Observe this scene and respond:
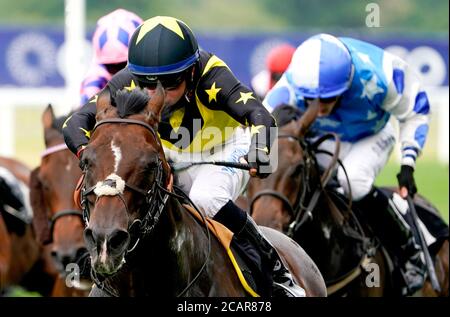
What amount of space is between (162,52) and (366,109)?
3.12 meters

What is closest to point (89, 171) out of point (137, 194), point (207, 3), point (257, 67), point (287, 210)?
point (137, 194)

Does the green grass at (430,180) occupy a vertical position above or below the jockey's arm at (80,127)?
below

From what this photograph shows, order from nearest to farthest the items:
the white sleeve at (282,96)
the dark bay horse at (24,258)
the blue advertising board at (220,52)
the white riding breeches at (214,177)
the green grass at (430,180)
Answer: the white riding breeches at (214,177), the white sleeve at (282,96), the dark bay horse at (24,258), the green grass at (430,180), the blue advertising board at (220,52)

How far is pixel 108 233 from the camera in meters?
3.89

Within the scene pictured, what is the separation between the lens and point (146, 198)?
4102 millimetres

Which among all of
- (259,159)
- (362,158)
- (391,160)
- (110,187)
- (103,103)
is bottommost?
(391,160)

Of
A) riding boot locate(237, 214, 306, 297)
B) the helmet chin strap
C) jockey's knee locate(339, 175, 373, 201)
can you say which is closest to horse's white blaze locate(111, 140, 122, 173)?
the helmet chin strap

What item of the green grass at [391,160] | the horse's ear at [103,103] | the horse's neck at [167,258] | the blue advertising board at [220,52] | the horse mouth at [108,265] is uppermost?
the horse's ear at [103,103]

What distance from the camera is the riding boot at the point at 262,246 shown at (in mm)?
→ 4973

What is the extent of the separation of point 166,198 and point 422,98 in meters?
3.77

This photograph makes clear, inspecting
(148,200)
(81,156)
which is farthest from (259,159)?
(81,156)

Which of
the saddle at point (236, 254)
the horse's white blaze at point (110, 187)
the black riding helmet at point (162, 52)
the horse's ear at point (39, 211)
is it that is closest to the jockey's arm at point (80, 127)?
the black riding helmet at point (162, 52)

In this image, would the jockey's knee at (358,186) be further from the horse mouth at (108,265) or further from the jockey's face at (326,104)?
the horse mouth at (108,265)

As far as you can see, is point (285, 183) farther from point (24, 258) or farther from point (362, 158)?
point (24, 258)
